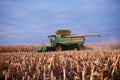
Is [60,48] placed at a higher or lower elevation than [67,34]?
lower

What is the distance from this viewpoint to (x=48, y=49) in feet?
73.7

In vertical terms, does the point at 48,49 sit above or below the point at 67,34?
below

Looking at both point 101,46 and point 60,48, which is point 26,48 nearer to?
point 60,48

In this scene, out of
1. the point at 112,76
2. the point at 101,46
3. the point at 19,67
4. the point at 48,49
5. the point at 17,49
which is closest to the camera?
the point at 112,76

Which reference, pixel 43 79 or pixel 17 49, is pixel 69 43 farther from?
pixel 43 79

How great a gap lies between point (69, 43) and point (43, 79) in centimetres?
2024

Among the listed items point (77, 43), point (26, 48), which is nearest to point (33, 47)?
point (26, 48)

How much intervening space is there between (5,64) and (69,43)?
18928 millimetres

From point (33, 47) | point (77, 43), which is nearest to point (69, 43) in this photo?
point (77, 43)

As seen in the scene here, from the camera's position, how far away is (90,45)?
1013 inches

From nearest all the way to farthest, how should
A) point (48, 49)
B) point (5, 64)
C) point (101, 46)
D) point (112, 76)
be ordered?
point (112, 76)
point (5, 64)
point (48, 49)
point (101, 46)

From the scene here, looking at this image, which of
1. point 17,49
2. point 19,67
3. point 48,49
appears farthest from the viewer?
point 17,49

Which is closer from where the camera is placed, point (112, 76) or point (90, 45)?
point (112, 76)

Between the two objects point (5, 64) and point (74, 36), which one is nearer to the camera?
point (5, 64)
